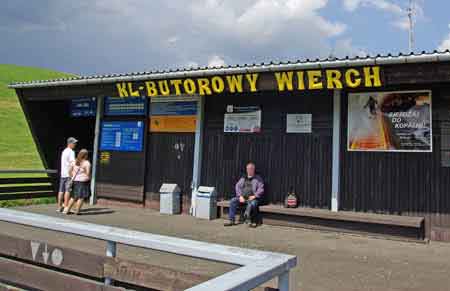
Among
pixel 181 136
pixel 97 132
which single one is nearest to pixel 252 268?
pixel 181 136

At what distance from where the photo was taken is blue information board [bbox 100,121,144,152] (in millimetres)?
11211

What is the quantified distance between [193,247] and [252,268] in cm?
48

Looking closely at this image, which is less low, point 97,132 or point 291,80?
point 291,80

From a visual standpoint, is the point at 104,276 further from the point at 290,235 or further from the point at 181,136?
the point at 181,136

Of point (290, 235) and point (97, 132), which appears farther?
point (97, 132)

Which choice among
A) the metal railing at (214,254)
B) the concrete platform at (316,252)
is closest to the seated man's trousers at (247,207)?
the concrete platform at (316,252)

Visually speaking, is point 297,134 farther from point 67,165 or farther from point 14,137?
point 14,137

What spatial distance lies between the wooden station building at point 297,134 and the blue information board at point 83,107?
0.52m

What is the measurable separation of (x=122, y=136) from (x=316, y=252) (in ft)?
21.8

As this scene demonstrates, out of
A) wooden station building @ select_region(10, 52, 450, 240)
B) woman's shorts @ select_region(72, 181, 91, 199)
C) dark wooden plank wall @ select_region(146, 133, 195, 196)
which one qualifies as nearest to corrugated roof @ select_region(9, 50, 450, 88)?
wooden station building @ select_region(10, 52, 450, 240)

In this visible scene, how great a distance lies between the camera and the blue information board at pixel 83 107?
12.4 metres

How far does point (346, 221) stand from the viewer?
26.7 ft

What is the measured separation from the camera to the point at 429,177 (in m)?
7.75

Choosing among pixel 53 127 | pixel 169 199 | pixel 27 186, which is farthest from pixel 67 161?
pixel 53 127
